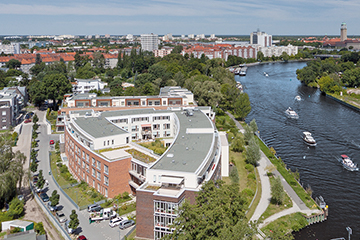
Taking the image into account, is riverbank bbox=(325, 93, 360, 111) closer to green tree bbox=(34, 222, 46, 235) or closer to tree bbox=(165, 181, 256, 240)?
tree bbox=(165, 181, 256, 240)

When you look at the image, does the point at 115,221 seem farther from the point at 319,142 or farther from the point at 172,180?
the point at 319,142

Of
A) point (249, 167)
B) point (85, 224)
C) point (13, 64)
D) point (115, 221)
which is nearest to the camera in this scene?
point (115, 221)

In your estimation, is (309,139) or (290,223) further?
(309,139)

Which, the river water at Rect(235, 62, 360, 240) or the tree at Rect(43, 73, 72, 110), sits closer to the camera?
the river water at Rect(235, 62, 360, 240)

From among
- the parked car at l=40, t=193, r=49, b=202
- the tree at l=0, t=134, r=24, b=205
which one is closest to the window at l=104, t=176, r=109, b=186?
the parked car at l=40, t=193, r=49, b=202

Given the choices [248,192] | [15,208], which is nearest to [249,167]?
[248,192]

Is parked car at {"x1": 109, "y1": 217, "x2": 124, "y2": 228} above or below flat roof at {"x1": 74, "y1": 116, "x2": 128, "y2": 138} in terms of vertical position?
below

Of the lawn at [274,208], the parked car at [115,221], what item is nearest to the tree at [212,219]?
the parked car at [115,221]

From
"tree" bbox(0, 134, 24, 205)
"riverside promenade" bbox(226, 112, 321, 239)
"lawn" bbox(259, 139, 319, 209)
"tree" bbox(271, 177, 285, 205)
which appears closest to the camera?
"riverside promenade" bbox(226, 112, 321, 239)
